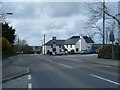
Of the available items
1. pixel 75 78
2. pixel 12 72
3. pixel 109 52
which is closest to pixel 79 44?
pixel 109 52

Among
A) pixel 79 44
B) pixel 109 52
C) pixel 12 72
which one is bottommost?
pixel 12 72

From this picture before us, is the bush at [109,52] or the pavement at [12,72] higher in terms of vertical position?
the bush at [109,52]

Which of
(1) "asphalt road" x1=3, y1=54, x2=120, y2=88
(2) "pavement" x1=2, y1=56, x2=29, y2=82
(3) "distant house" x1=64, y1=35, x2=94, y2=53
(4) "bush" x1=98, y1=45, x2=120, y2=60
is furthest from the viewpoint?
(3) "distant house" x1=64, y1=35, x2=94, y2=53

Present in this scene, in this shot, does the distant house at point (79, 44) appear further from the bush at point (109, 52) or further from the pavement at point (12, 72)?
the pavement at point (12, 72)

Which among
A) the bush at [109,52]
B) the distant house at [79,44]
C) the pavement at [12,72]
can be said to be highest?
the distant house at [79,44]

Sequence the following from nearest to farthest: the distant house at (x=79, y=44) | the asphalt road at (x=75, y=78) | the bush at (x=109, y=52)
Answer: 1. the asphalt road at (x=75, y=78)
2. the bush at (x=109, y=52)
3. the distant house at (x=79, y=44)

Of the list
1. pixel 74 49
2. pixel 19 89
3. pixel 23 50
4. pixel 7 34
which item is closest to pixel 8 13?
pixel 19 89

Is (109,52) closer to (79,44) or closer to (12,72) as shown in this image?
(12,72)

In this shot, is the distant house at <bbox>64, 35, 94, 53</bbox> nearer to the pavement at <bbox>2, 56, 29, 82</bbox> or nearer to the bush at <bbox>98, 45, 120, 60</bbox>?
the bush at <bbox>98, 45, 120, 60</bbox>

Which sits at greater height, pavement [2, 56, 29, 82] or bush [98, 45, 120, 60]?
bush [98, 45, 120, 60]

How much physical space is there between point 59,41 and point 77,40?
26.5 meters

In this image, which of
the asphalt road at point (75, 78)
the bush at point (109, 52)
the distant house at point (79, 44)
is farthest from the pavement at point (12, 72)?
the distant house at point (79, 44)

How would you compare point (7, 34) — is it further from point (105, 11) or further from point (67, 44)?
point (67, 44)

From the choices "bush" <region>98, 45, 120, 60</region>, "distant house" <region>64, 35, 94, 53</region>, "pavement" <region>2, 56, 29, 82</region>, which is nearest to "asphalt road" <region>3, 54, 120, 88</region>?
"pavement" <region>2, 56, 29, 82</region>
